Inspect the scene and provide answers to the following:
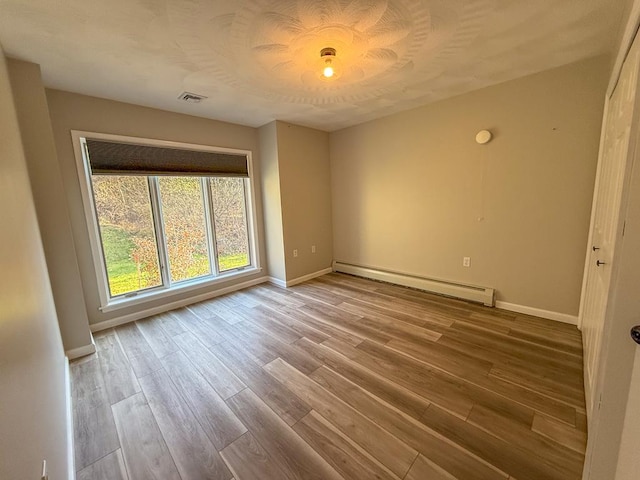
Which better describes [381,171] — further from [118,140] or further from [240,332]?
[118,140]

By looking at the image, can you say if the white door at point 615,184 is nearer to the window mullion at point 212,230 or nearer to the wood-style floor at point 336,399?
the wood-style floor at point 336,399

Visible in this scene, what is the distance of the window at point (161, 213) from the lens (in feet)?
8.80

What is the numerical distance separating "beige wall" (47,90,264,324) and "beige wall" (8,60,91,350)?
0.14 m

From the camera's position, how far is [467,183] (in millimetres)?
2963

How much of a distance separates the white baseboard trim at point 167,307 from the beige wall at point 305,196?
71 cm

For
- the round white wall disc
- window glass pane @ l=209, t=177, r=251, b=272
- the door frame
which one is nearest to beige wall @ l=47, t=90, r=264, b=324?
window glass pane @ l=209, t=177, r=251, b=272

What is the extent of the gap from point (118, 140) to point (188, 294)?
193 centimetres

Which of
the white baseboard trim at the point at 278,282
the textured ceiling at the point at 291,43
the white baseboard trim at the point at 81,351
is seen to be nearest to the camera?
the textured ceiling at the point at 291,43

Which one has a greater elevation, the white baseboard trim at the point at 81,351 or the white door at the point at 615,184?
the white door at the point at 615,184

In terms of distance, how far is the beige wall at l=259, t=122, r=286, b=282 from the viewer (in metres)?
3.70

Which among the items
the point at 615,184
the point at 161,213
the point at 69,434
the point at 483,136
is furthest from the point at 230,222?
the point at 615,184

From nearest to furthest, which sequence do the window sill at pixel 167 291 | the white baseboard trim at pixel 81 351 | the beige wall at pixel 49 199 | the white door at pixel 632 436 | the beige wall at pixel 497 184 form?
the white door at pixel 632 436 < the beige wall at pixel 49 199 < the white baseboard trim at pixel 81 351 < the beige wall at pixel 497 184 < the window sill at pixel 167 291

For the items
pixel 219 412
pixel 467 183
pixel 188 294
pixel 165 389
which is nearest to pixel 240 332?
pixel 165 389

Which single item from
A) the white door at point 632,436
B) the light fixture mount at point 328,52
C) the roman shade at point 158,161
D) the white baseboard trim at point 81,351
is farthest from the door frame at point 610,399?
the roman shade at point 158,161
